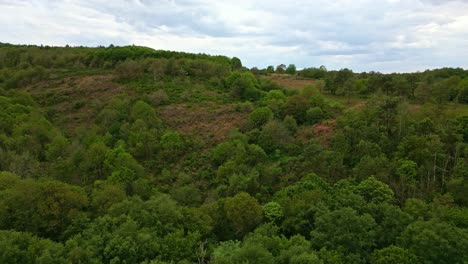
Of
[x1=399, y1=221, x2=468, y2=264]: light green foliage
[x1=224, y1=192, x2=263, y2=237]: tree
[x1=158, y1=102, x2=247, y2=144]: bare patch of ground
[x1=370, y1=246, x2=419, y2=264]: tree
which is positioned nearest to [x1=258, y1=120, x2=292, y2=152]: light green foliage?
[x1=158, y1=102, x2=247, y2=144]: bare patch of ground

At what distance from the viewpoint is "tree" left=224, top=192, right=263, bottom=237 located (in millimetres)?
35250

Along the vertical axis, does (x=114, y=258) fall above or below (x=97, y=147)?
below

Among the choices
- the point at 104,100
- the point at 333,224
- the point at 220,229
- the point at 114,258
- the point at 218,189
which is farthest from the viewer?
the point at 104,100

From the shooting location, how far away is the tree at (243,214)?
116ft

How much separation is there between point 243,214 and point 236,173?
13.2m

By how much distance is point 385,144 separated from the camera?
45.9 m

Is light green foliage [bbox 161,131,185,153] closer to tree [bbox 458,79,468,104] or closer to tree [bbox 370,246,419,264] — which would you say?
tree [bbox 370,246,419,264]

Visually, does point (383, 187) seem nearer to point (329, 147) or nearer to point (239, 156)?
point (329, 147)

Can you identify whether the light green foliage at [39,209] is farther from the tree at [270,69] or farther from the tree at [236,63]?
the tree at [270,69]

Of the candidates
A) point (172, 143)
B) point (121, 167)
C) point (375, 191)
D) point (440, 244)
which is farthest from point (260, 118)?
point (440, 244)

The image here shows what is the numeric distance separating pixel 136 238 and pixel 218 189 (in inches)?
669

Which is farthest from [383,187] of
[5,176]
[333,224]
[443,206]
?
[5,176]

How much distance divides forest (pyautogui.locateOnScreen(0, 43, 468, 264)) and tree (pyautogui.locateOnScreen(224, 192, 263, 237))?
0.45ft

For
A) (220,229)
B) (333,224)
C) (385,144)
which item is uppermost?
(385,144)
